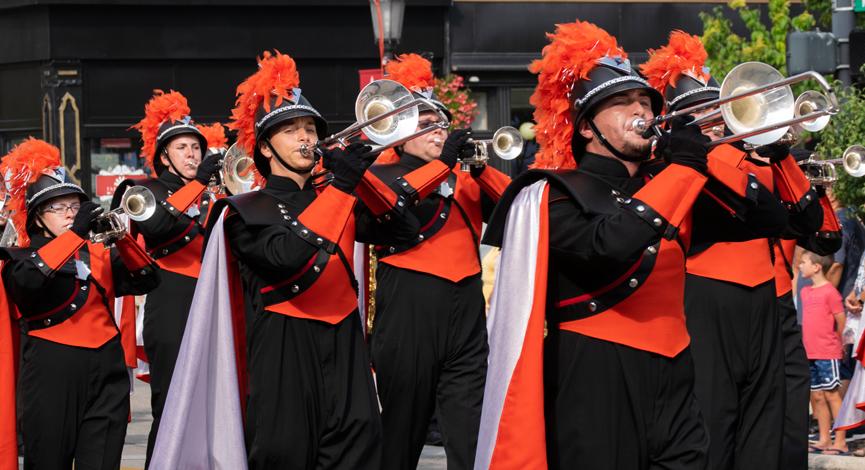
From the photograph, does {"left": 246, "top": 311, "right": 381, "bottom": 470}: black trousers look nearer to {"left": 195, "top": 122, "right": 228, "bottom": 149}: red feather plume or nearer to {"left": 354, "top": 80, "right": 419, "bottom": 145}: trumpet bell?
{"left": 354, "top": 80, "right": 419, "bottom": 145}: trumpet bell

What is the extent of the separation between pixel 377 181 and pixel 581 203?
199 cm

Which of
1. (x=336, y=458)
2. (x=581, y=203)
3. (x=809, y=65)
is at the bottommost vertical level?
(x=336, y=458)

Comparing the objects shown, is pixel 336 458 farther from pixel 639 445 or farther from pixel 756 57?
pixel 756 57

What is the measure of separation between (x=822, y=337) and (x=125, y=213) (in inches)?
193

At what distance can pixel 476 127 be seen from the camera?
2273cm

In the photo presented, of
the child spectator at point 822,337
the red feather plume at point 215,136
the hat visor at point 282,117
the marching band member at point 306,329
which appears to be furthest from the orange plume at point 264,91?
the child spectator at point 822,337

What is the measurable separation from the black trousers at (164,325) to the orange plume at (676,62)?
3798mm

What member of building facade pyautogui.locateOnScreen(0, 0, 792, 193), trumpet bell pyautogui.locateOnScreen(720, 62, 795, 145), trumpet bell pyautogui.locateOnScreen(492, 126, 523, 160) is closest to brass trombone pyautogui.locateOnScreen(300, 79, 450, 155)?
trumpet bell pyautogui.locateOnScreen(492, 126, 523, 160)

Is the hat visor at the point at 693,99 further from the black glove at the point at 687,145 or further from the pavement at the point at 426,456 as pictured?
the pavement at the point at 426,456

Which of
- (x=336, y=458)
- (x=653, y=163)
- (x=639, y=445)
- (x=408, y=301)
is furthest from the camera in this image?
(x=408, y=301)

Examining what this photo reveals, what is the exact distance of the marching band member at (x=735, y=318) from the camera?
7.75 m

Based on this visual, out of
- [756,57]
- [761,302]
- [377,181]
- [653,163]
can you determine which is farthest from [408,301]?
[756,57]

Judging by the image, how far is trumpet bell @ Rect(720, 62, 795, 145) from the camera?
5863 millimetres

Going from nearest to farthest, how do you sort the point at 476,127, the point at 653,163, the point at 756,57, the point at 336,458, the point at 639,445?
1. the point at 639,445
2. the point at 653,163
3. the point at 336,458
4. the point at 756,57
5. the point at 476,127
